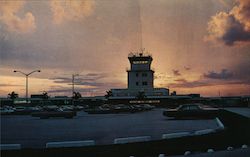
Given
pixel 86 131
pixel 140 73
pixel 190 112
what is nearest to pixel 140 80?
pixel 140 73

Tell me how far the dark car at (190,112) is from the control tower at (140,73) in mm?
66665

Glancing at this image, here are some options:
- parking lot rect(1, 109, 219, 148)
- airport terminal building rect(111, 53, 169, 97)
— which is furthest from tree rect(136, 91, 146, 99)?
parking lot rect(1, 109, 219, 148)

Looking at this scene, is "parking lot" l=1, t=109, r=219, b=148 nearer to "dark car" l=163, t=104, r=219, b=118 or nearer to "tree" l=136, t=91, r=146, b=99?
"dark car" l=163, t=104, r=219, b=118

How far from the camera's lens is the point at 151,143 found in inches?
A: 584

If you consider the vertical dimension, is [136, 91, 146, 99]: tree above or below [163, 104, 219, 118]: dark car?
above

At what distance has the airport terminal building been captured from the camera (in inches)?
4082

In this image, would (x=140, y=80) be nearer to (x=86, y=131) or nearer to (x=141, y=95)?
(x=141, y=95)

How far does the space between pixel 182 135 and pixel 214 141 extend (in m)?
1.92

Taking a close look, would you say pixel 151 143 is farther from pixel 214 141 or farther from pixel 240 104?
pixel 240 104

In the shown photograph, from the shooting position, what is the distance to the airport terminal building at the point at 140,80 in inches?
4082

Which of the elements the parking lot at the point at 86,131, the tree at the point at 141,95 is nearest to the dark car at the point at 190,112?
the parking lot at the point at 86,131

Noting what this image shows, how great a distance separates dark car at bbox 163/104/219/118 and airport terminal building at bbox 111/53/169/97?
6462cm

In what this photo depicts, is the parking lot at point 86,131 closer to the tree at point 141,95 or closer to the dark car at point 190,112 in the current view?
the dark car at point 190,112

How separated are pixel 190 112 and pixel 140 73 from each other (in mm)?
68106
